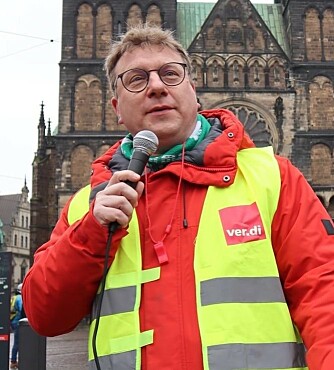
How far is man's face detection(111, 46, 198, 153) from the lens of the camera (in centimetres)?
169

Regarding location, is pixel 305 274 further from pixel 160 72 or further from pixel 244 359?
pixel 160 72

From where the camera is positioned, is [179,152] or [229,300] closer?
[229,300]

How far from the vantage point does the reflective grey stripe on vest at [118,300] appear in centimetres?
148

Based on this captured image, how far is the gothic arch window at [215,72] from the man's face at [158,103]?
21.4 m

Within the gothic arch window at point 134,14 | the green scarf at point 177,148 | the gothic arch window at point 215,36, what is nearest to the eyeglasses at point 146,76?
the green scarf at point 177,148

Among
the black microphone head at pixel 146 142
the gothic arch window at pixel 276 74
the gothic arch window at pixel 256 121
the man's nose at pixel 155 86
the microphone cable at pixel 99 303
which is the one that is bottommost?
the microphone cable at pixel 99 303

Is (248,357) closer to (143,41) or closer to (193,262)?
(193,262)

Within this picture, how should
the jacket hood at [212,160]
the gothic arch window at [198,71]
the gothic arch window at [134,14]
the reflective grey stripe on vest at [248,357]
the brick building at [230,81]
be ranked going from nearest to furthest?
1. the reflective grey stripe on vest at [248,357]
2. the jacket hood at [212,160]
3. the brick building at [230,81]
4. the gothic arch window at [198,71]
5. the gothic arch window at [134,14]

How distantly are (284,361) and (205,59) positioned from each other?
22446 mm

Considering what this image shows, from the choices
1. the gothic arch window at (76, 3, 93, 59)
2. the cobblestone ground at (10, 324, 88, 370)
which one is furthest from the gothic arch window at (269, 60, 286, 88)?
the cobblestone ground at (10, 324, 88, 370)

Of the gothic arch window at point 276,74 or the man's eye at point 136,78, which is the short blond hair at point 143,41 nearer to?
the man's eye at point 136,78

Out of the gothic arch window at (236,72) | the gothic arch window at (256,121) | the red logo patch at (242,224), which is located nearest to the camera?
the red logo patch at (242,224)

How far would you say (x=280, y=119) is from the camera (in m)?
22.4

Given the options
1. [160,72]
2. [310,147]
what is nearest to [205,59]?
[310,147]
